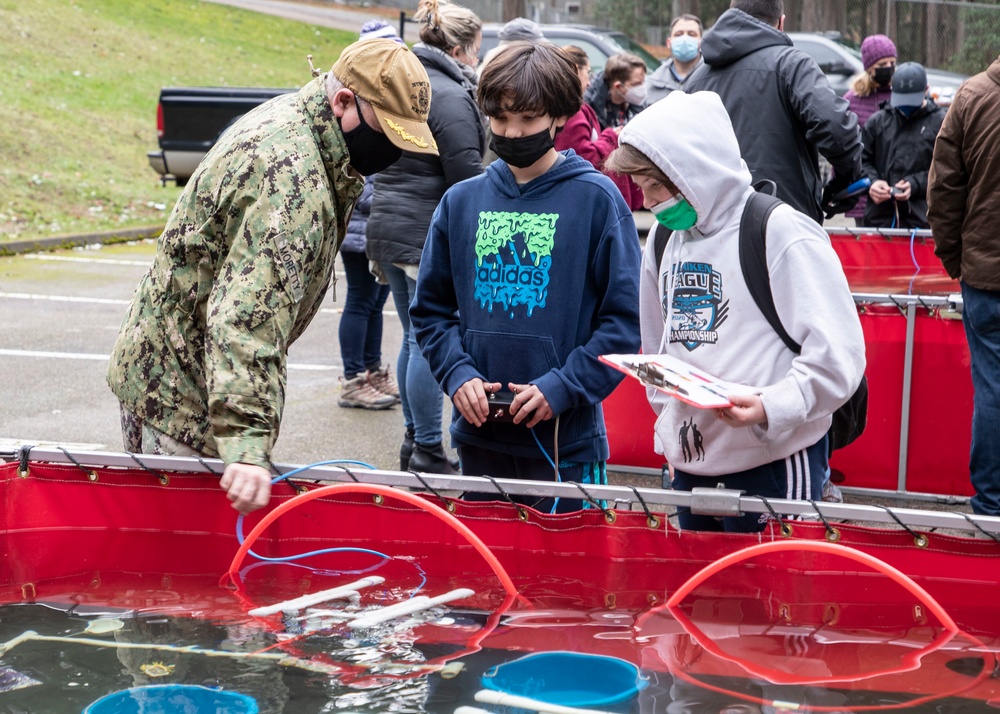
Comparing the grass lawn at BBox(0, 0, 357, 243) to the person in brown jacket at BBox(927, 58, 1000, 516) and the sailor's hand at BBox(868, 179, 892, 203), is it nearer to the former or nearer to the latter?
the sailor's hand at BBox(868, 179, 892, 203)

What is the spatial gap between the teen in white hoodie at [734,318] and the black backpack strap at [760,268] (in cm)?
2

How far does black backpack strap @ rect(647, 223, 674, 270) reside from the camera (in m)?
3.23

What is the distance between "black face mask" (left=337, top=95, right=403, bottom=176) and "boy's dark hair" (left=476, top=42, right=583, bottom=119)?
684 mm

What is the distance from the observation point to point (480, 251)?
3.58 metres

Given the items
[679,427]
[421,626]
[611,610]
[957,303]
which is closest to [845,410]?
[679,427]

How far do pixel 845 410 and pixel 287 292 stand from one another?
159 cm

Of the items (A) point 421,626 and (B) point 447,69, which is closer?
(A) point 421,626

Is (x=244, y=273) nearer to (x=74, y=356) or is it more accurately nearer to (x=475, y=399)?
(x=475, y=399)

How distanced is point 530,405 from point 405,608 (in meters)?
0.94

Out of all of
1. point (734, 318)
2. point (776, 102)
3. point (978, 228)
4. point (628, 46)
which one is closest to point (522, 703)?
point (734, 318)

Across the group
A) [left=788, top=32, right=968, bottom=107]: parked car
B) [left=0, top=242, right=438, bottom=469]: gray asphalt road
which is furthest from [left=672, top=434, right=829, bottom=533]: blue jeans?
[left=788, top=32, right=968, bottom=107]: parked car

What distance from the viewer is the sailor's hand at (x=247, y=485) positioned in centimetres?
261

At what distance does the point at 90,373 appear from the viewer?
7977mm

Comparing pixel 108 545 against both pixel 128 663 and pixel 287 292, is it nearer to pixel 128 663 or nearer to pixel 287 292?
pixel 128 663
